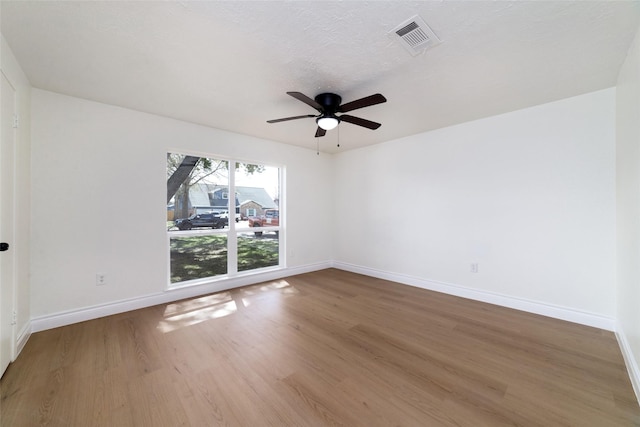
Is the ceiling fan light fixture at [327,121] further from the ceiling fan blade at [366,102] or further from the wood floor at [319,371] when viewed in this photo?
the wood floor at [319,371]

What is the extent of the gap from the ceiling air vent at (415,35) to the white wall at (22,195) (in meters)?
3.01

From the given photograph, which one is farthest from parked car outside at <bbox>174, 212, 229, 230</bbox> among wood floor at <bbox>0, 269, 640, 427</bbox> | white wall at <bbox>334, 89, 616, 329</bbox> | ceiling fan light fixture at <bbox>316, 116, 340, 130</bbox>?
white wall at <bbox>334, 89, 616, 329</bbox>

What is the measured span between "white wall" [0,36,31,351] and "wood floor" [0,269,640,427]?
343 millimetres

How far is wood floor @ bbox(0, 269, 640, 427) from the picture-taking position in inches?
60.1

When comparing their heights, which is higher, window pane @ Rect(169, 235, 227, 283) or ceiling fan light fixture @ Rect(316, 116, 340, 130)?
ceiling fan light fixture @ Rect(316, 116, 340, 130)

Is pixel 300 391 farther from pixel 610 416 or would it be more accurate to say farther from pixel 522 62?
pixel 522 62

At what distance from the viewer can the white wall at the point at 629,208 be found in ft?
5.94

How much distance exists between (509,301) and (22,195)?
552 centimetres

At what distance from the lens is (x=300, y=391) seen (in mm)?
1719

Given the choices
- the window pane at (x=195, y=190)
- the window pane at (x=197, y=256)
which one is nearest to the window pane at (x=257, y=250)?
the window pane at (x=197, y=256)

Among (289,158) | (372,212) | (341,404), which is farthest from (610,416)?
(289,158)

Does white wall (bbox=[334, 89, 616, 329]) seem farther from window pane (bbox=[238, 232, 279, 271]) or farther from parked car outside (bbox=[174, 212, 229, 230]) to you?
parked car outside (bbox=[174, 212, 229, 230])

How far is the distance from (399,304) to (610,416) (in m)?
1.95

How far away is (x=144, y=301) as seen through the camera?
3.18 m
